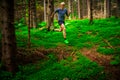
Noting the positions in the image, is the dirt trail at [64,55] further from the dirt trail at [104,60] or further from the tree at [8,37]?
the tree at [8,37]

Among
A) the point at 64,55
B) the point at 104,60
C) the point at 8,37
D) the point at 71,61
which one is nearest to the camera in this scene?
the point at 8,37

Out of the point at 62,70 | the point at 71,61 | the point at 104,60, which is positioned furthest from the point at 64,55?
the point at 104,60

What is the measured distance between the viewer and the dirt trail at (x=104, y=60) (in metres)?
7.62

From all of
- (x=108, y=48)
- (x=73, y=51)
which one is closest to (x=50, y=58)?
(x=73, y=51)

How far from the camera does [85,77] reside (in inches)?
294

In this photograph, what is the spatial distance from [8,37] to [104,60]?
164 inches

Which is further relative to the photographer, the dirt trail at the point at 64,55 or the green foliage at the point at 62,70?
the dirt trail at the point at 64,55

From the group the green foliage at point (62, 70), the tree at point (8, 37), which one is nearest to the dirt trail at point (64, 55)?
the green foliage at point (62, 70)

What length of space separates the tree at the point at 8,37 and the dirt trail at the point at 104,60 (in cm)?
353

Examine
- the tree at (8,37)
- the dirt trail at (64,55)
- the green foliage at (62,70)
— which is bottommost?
the green foliage at (62,70)

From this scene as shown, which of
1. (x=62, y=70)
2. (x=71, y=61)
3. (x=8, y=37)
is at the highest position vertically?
(x=8, y=37)

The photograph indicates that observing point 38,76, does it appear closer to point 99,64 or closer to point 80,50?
point 99,64

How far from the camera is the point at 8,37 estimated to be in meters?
7.75

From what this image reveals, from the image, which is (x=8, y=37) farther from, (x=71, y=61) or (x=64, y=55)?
(x=64, y=55)
